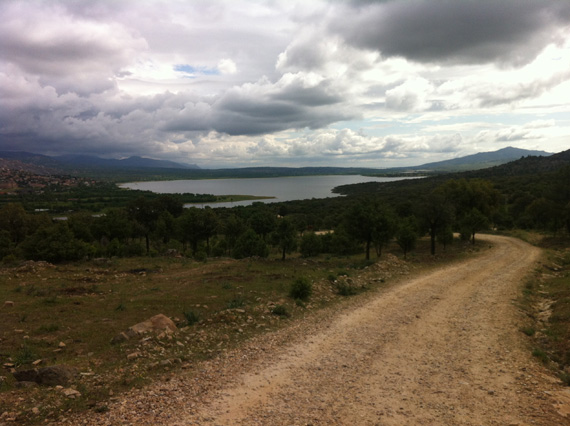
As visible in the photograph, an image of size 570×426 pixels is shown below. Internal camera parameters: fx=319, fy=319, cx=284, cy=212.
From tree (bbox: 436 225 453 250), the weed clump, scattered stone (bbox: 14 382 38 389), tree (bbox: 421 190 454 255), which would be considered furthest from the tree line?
scattered stone (bbox: 14 382 38 389)

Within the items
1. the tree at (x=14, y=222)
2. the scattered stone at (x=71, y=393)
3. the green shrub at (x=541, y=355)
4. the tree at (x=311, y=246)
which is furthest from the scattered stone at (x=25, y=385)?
the tree at (x=14, y=222)

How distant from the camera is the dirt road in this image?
643 cm

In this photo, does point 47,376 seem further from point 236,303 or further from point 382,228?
point 382,228

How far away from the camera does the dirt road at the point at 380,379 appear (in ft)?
21.1

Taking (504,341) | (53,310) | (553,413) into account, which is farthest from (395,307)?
(53,310)

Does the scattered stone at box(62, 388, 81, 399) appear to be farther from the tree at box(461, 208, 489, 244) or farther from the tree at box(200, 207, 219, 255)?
the tree at box(461, 208, 489, 244)

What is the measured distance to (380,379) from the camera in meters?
7.99

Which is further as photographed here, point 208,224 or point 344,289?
point 208,224

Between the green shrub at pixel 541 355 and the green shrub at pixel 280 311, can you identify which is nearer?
the green shrub at pixel 541 355

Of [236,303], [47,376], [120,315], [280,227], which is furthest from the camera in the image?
[280,227]

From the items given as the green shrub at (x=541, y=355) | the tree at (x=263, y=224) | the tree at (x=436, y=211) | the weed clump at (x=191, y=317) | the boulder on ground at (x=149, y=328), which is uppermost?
the tree at (x=436, y=211)

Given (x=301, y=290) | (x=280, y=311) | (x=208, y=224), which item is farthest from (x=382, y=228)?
(x=208, y=224)

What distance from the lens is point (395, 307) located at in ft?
46.6

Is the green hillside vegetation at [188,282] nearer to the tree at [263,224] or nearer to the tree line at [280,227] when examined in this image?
the tree line at [280,227]
